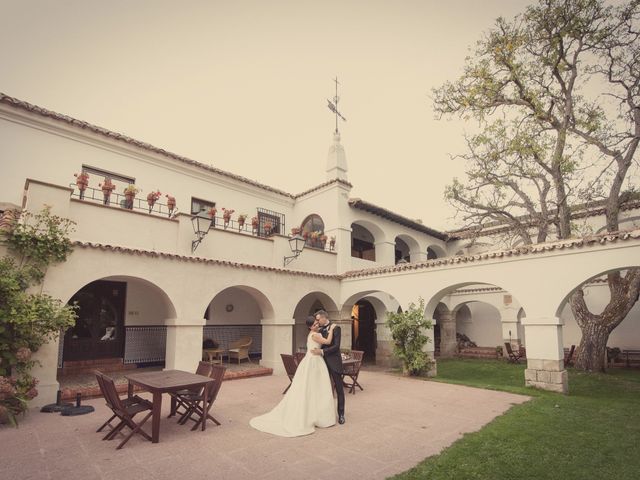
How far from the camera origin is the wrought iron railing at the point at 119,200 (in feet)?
31.7

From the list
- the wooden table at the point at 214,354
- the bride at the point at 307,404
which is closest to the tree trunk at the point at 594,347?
the bride at the point at 307,404

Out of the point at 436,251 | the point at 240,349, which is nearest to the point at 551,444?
the point at 240,349

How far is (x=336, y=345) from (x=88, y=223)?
6.80m

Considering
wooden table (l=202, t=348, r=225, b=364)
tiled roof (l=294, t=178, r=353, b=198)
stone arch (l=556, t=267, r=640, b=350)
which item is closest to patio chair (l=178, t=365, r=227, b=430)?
wooden table (l=202, t=348, r=225, b=364)

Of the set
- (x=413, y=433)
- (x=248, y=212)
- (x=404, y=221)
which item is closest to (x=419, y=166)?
(x=404, y=221)

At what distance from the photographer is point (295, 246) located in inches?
502

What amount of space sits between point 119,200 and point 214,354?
5.70 m

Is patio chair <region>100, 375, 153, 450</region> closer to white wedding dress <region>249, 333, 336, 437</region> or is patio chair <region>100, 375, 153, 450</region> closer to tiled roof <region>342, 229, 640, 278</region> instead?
white wedding dress <region>249, 333, 336, 437</region>

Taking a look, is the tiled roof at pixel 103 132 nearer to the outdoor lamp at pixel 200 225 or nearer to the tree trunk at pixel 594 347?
the outdoor lamp at pixel 200 225

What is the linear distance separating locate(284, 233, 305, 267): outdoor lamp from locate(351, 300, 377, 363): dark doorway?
21.7ft

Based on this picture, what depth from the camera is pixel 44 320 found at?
263 inches

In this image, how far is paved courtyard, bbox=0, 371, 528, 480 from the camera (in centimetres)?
402

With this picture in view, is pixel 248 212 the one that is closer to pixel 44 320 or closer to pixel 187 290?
pixel 187 290

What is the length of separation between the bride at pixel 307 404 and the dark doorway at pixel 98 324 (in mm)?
7343
